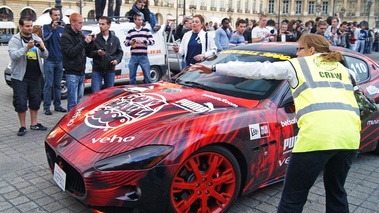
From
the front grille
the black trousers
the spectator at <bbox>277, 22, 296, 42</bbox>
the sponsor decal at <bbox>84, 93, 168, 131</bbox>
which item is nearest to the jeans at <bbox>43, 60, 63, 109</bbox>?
the sponsor decal at <bbox>84, 93, 168, 131</bbox>

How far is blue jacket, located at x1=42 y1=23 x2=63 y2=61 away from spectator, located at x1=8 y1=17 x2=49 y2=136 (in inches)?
55.2

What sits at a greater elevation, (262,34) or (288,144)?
(262,34)

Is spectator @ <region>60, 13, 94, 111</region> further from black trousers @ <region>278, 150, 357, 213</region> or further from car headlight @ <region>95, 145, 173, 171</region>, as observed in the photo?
black trousers @ <region>278, 150, 357, 213</region>

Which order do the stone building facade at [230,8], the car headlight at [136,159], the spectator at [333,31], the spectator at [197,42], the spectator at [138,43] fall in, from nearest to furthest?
the car headlight at [136,159] → the spectator at [197,42] → the spectator at [138,43] → the spectator at [333,31] → the stone building facade at [230,8]

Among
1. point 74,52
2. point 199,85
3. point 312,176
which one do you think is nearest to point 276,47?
point 199,85

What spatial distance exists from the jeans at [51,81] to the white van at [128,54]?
158 cm

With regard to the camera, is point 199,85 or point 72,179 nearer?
point 72,179

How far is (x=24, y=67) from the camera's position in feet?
19.1

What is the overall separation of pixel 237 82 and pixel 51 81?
4743mm

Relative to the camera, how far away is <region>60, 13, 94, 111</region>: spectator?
6488 millimetres

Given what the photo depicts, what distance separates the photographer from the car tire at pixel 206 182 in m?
3.04

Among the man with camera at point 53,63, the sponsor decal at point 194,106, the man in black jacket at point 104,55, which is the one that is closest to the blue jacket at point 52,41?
the man with camera at point 53,63

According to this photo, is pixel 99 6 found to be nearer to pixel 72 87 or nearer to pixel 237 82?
pixel 72 87

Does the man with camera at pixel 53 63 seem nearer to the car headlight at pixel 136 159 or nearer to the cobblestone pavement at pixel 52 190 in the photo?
the cobblestone pavement at pixel 52 190
